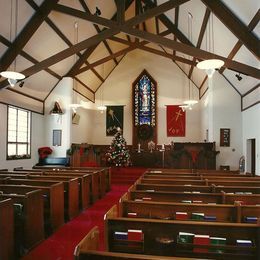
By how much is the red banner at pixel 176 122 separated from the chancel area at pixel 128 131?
0.05 m

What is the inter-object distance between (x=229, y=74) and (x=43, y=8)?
19.7 feet

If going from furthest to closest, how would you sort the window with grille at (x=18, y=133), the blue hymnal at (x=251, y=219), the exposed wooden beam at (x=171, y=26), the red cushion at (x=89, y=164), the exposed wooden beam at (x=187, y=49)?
the red cushion at (x=89, y=164), the exposed wooden beam at (x=171, y=26), the window with grille at (x=18, y=133), the exposed wooden beam at (x=187, y=49), the blue hymnal at (x=251, y=219)

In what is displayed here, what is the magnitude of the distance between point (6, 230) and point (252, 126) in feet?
24.0

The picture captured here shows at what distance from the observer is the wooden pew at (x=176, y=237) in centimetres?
188

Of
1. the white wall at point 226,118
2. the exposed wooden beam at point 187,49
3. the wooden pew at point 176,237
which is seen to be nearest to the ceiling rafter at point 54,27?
the exposed wooden beam at point 187,49

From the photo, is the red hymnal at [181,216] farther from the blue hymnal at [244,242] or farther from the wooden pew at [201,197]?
the blue hymnal at [244,242]

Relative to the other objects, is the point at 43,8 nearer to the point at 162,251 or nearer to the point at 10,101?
the point at 10,101

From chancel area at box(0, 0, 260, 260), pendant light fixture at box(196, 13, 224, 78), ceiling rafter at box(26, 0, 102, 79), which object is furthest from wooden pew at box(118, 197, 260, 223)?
ceiling rafter at box(26, 0, 102, 79)

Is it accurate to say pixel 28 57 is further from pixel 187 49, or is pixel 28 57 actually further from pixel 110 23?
pixel 187 49

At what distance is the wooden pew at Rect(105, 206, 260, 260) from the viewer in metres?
1.88

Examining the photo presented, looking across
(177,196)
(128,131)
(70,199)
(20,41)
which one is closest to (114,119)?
(128,131)

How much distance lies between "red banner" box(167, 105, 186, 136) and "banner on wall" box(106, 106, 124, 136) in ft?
7.52

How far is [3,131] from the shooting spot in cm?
748

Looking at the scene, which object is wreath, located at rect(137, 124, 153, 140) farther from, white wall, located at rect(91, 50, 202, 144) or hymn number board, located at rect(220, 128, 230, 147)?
hymn number board, located at rect(220, 128, 230, 147)
